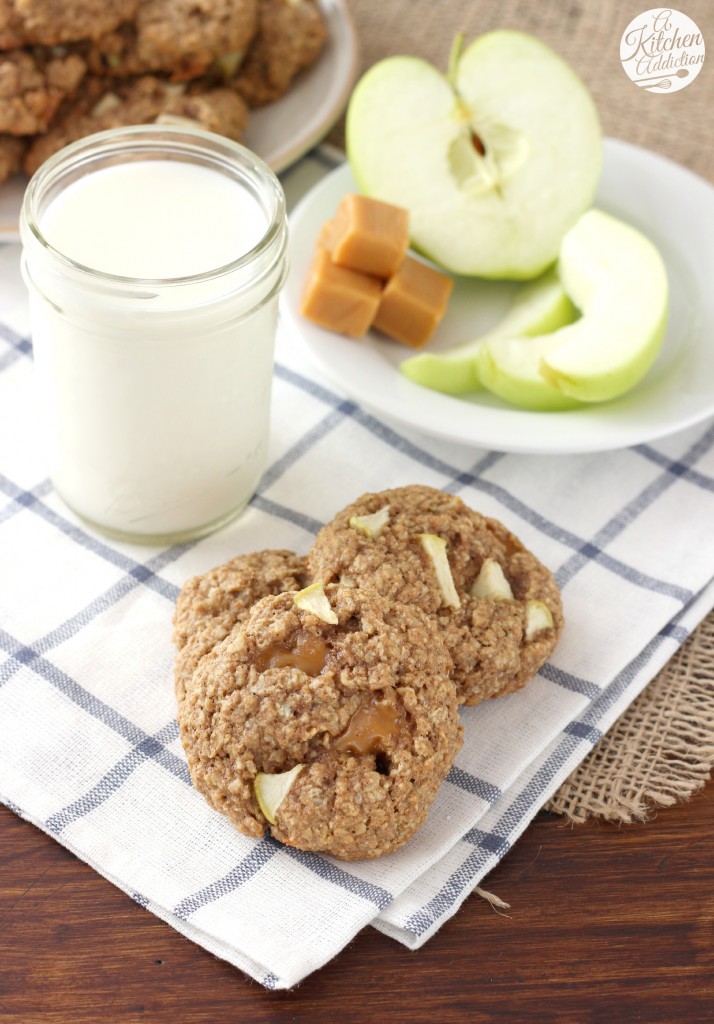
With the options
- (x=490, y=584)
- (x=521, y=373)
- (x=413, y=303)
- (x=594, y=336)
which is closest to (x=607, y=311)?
(x=594, y=336)

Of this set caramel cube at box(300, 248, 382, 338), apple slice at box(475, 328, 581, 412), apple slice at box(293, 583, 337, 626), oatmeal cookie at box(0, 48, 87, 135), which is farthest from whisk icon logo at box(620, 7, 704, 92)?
oatmeal cookie at box(0, 48, 87, 135)

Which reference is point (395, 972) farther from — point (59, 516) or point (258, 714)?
point (59, 516)

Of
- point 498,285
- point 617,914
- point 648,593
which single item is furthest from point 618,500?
point 617,914

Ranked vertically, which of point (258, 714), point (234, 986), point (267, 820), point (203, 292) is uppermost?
point (203, 292)

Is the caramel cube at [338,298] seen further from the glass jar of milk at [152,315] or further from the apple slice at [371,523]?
the apple slice at [371,523]

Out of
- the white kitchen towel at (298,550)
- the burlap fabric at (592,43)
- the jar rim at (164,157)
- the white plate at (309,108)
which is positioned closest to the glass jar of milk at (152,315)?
the jar rim at (164,157)
